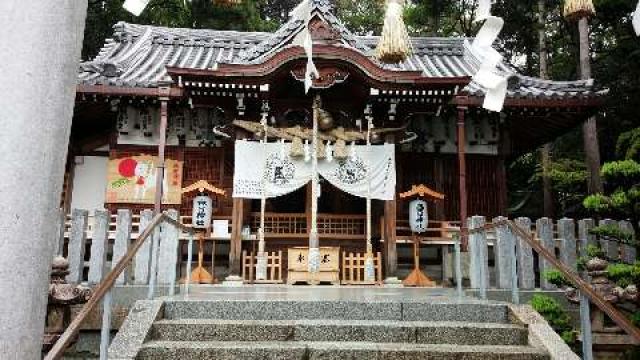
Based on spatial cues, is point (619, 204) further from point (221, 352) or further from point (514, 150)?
point (514, 150)

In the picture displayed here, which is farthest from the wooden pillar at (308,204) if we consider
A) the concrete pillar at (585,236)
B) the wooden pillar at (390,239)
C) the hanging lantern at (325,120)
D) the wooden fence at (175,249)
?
the concrete pillar at (585,236)

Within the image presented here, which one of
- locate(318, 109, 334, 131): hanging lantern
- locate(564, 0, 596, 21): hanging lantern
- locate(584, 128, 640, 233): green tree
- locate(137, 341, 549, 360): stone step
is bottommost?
locate(137, 341, 549, 360): stone step

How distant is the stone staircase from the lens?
4.64m

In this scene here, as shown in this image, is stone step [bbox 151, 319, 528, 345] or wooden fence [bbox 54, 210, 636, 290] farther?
wooden fence [bbox 54, 210, 636, 290]

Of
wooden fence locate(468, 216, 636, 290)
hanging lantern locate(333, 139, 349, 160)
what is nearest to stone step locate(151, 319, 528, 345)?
wooden fence locate(468, 216, 636, 290)

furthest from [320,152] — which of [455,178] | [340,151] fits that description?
[455,178]

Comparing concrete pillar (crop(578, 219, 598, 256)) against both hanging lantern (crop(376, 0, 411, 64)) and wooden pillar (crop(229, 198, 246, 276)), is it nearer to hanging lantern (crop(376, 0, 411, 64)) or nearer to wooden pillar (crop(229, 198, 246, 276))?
hanging lantern (crop(376, 0, 411, 64))

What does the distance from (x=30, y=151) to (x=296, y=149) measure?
376 inches

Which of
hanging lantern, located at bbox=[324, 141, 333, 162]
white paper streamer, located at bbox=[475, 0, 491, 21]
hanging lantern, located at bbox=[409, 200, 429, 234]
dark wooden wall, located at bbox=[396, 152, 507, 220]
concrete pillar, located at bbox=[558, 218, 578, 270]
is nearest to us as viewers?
white paper streamer, located at bbox=[475, 0, 491, 21]

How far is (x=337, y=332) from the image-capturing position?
5.14 m

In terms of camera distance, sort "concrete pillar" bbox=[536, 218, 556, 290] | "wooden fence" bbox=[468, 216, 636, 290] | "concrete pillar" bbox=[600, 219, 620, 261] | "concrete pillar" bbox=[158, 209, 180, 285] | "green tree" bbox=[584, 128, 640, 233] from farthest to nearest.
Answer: "concrete pillar" bbox=[600, 219, 620, 261], "concrete pillar" bbox=[536, 218, 556, 290], "wooden fence" bbox=[468, 216, 636, 290], "concrete pillar" bbox=[158, 209, 180, 285], "green tree" bbox=[584, 128, 640, 233]

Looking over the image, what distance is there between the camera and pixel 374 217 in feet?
40.2

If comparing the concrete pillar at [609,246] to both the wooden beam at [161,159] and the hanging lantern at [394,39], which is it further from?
the wooden beam at [161,159]

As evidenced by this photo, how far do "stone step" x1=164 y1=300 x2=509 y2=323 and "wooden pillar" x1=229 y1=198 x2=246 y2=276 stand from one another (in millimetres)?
5242
